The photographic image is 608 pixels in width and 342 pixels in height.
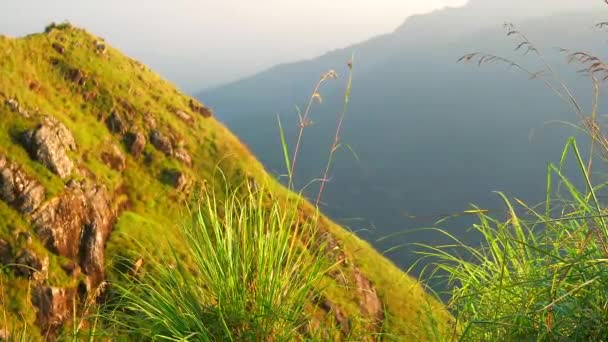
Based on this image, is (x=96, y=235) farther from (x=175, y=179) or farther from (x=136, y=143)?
(x=136, y=143)

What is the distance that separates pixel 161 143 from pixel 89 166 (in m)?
10.1

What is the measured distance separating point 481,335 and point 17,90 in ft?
135

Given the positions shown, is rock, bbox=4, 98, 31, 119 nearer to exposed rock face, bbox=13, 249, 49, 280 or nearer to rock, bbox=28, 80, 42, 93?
rock, bbox=28, 80, 42, 93

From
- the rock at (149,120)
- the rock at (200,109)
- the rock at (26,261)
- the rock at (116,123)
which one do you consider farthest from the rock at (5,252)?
the rock at (200,109)

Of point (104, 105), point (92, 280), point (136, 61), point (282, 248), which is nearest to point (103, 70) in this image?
point (104, 105)

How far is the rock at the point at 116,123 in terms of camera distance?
144 feet

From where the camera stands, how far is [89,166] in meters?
37.2

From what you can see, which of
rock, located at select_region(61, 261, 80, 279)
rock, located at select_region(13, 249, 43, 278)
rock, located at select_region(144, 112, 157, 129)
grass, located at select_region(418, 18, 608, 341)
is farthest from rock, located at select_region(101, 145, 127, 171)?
grass, located at select_region(418, 18, 608, 341)

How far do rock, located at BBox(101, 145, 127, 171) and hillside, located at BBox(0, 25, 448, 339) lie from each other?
116mm

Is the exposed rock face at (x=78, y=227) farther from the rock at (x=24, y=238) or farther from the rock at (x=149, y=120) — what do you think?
the rock at (x=149, y=120)

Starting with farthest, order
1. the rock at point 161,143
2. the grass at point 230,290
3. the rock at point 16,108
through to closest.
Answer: the rock at point 161,143 → the rock at point 16,108 → the grass at point 230,290

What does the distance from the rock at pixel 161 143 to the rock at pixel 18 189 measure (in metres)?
15.3

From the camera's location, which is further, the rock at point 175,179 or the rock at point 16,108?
the rock at point 175,179

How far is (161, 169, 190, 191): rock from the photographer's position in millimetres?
44188
